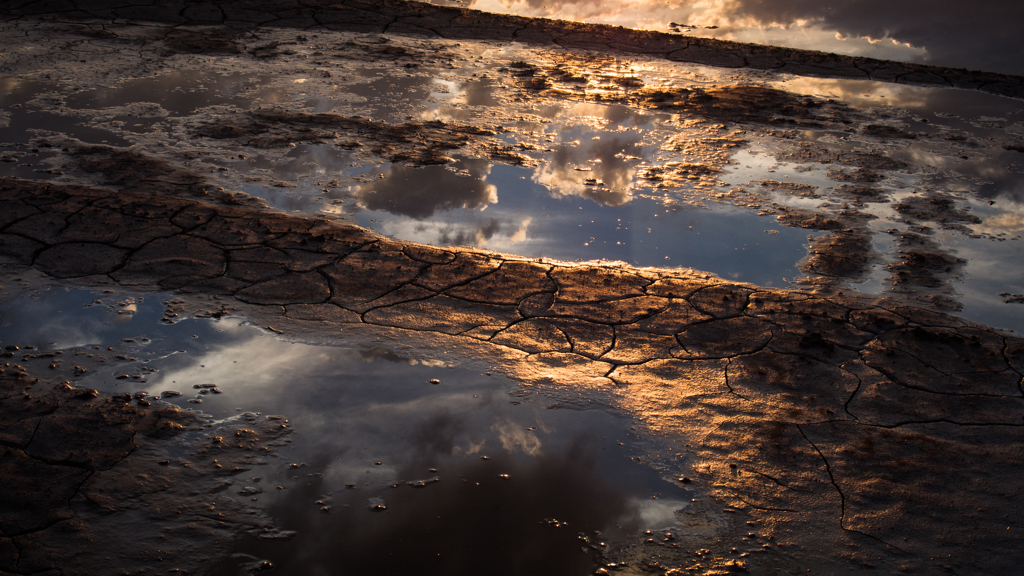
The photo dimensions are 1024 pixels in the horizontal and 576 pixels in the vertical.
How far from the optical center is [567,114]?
575cm

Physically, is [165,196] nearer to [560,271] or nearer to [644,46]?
[560,271]

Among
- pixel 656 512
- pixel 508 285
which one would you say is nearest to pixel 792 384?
pixel 656 512

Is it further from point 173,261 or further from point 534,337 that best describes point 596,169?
point 173,261

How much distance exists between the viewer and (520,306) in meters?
3.12

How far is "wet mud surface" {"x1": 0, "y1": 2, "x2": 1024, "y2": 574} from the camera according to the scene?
1.99 metres

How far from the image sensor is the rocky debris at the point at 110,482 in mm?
1803

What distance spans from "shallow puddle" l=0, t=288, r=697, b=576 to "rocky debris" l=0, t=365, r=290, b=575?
0.07 meters

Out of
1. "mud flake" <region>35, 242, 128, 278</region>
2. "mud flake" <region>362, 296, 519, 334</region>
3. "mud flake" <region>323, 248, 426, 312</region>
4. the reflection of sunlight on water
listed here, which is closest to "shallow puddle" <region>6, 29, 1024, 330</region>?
"mud flake" <region>323, 248, 426, 312</region>

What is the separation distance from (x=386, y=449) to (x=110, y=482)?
833 mm

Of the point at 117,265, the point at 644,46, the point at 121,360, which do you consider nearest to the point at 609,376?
the point at 121,360

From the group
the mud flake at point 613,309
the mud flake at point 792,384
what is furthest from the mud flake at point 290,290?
the mud flake at point 792,384

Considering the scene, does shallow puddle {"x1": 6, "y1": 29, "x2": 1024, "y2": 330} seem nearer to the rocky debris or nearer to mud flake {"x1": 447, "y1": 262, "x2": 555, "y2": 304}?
mud flake {"x1": 447, "y1": 262, "x2": 555, "y2": 304}

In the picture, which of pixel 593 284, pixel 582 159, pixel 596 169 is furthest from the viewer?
pixel 582 159

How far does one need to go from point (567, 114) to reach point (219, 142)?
2.82 metres
